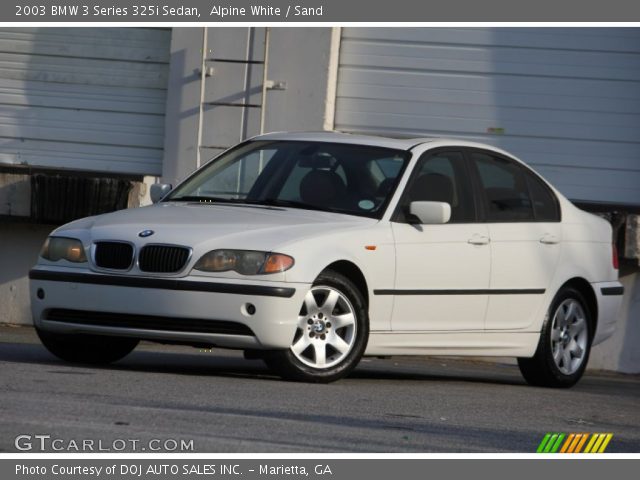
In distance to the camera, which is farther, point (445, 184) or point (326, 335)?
point (445, 184)

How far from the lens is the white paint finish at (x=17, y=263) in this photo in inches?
575

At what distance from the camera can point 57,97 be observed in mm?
16016

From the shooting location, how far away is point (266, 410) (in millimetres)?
7387

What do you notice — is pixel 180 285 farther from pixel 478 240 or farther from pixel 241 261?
pixel 478 240

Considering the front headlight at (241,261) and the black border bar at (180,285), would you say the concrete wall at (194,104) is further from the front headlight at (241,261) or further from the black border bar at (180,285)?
the front headlight at (241,261)

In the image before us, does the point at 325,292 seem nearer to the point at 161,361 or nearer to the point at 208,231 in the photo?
the point at 208,231

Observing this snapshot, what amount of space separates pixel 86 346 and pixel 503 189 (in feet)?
9.73

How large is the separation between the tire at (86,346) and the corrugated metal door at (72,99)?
6.37 m

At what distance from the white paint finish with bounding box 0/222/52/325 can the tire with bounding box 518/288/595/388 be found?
5.66m

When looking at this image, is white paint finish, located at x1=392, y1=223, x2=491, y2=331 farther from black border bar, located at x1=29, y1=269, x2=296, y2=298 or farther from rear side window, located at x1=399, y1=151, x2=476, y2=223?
black border bar, located at x1=29, y1=269, x2=296, y2=298

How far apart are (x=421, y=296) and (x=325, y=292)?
2.90ft

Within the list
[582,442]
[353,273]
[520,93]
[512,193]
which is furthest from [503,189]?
[520,93]

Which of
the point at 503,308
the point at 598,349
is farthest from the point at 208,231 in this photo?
the point at 598,349
